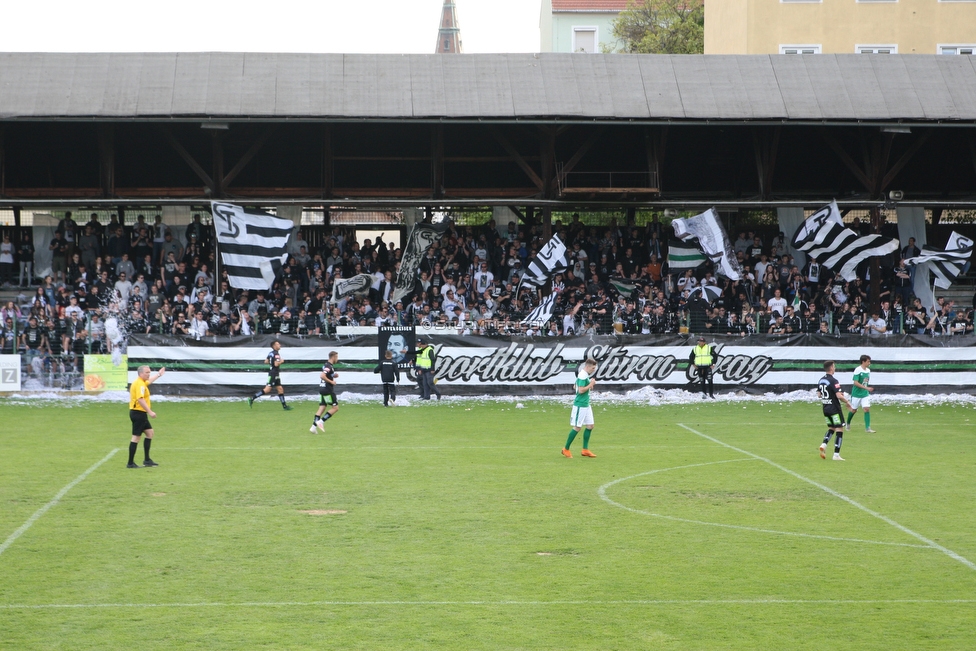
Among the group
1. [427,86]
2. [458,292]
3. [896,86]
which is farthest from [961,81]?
[458,292]

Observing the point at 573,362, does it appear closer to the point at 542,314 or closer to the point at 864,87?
the point at 542,314

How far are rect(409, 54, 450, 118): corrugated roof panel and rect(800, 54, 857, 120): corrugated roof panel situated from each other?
443 inches

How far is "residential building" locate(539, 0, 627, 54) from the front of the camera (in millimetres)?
76188

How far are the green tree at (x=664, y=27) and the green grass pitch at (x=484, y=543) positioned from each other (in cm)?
4646

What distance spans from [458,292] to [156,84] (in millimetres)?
10904

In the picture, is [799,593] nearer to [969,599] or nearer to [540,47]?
[969,599]

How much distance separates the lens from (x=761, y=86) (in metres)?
32.5

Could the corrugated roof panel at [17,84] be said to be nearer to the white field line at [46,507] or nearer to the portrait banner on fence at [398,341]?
the portrait banner on fence at [398,341]

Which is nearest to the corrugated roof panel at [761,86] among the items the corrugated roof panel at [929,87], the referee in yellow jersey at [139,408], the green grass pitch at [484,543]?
the corrugated roof panel at [929,87]

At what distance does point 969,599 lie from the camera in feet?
32.1

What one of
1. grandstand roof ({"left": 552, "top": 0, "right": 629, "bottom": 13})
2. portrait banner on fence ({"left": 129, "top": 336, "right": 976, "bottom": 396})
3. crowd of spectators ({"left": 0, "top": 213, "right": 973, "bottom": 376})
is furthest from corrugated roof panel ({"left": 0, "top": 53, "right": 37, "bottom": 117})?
grandstand roof ({"left": 552, "top": 0, "right": 629, "bottom": 13})

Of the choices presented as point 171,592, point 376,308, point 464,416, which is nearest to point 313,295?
point 376,308

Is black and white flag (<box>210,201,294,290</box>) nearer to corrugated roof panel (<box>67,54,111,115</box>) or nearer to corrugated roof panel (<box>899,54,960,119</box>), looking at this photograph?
corrugated roof panel (<box>67,54,111,115</box>)

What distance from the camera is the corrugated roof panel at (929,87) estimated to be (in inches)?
1251
